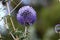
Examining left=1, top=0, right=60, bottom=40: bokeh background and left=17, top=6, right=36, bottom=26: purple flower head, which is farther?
left=1, top=0, right=60, bottom=40: bokeh background

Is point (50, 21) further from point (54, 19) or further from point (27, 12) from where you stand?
point (27, 12)

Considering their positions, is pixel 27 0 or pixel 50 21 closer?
pixel 27 0

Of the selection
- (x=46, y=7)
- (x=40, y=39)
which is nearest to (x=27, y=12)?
(x=40, y=39)

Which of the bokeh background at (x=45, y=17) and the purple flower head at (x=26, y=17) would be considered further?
the bokeh background at (x=45, y=17)

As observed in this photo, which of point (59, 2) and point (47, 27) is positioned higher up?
point (59, 2)

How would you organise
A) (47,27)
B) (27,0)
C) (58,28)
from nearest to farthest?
(58,28), (27,0), (47,27)

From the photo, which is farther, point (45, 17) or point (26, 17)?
point (45, 17)

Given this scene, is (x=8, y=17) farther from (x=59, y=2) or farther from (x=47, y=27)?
(x=59, y=2)

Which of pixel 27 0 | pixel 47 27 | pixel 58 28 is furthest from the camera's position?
pixel 47 27

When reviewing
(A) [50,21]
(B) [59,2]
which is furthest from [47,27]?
(B) [59,2]
